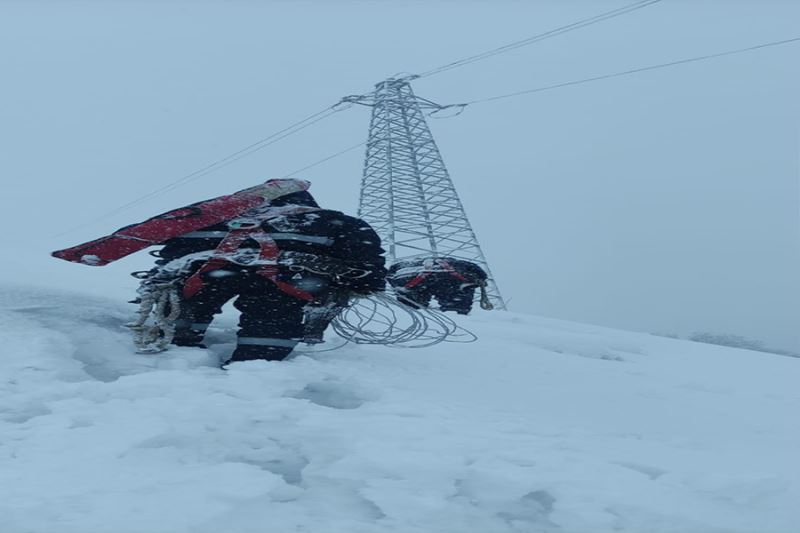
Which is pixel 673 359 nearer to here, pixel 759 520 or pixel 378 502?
pixel 759 520

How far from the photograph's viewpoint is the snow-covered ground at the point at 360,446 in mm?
1874

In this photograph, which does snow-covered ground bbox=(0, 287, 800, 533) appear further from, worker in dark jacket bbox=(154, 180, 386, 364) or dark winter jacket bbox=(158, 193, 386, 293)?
dark winter jacket bbox=(158, 193, 386, 293)

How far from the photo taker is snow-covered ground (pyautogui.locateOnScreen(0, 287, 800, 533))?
73.8 inches

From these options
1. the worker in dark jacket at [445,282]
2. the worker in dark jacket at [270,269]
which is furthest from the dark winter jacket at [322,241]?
the worker in dark jacket at [445,282]

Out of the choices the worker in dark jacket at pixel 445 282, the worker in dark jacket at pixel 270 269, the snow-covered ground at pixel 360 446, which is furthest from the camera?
the worker in dark jacket at pixel 445 282

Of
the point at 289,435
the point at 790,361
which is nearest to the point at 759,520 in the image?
the point at 289,435

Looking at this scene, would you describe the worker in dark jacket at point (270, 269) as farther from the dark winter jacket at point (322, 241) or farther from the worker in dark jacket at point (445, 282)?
the worker in dark jacket at point (445, 282)

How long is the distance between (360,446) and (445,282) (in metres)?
7.70

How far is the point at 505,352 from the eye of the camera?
16.3 ft

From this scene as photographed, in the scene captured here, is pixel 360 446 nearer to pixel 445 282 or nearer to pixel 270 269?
pixel 270 269

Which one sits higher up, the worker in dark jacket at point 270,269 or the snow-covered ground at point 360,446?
the worker in dark jacket at point 270,269

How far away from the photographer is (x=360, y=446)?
240 cm

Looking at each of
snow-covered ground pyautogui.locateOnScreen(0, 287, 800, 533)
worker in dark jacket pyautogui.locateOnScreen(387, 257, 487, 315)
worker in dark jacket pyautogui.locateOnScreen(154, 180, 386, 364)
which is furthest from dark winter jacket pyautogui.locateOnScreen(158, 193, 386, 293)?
worker in dark jacket pyautogui.locateOnScreen(387, 257, 487, 315)

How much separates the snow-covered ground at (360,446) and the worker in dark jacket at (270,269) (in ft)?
0.76
